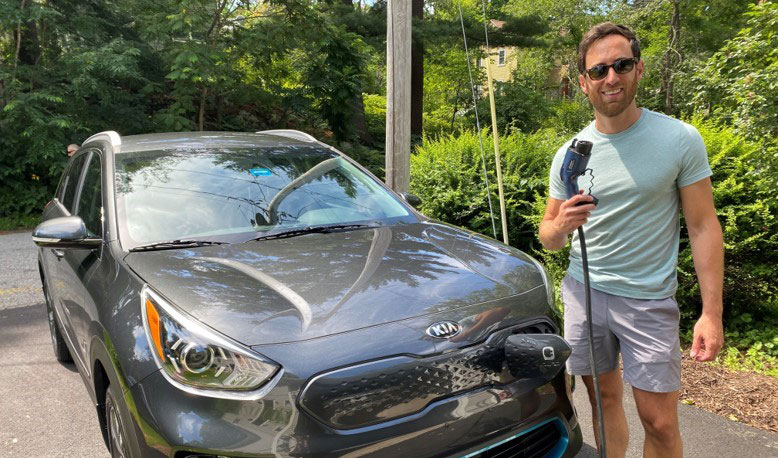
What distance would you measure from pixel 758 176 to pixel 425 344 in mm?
3503

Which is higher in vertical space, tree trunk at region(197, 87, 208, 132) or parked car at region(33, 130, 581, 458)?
A: tree trunk at region(197, 87, 208, 132)

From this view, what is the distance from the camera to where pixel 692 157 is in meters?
1.93

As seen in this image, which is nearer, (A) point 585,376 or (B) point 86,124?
(A) point 585,376

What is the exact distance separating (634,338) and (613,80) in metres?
0.96

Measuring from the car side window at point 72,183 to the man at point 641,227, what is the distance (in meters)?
3.16

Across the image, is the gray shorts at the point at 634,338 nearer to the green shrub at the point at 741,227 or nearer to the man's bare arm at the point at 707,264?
the man's bare arm at the point at 707,264

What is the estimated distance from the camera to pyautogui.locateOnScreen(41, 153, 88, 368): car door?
313 centimetres

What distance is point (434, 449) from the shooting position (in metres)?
1.83

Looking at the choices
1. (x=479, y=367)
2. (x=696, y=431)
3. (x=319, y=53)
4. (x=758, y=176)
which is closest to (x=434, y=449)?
(x=479, y=367)

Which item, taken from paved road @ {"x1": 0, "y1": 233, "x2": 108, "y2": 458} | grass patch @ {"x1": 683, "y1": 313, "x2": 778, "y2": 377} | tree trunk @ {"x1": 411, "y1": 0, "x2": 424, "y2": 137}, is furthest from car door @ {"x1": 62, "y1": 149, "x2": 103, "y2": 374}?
tree trunk @ {"x1": 411, "y1": 0, "x2": 424, "y2": 137}

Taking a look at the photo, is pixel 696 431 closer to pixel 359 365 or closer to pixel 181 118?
pixel 359 365

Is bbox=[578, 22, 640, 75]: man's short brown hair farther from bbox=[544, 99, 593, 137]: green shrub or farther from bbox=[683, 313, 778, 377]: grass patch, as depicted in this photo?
bbox=[544, 99, 593, 137]: green shrub

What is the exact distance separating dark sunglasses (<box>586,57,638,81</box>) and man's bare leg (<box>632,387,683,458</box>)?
1188 millimetres

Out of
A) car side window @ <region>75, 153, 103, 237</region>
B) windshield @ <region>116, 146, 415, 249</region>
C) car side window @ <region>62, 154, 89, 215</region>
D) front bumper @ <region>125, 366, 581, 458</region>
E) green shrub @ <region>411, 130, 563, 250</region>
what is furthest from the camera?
green shrub @ <region>411, 130, 563, 250</region>
